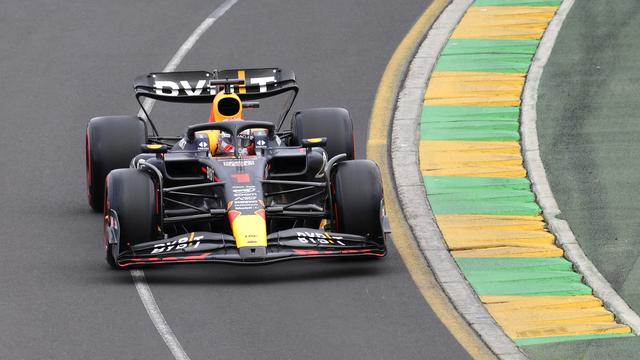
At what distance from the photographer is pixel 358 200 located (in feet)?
54.7

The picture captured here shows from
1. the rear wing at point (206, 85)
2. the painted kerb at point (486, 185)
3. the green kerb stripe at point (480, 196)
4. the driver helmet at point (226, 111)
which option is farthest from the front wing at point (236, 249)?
the rear wing at point (206, 85)

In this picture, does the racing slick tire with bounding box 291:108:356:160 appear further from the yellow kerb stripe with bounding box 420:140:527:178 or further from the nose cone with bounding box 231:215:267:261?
the nose cone with bounding box 231:215:267:261

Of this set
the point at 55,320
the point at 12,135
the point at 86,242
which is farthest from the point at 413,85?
the point at 55,320

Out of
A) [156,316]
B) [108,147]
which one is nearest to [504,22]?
[108,147]

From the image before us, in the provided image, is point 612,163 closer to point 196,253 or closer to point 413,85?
point 413,85

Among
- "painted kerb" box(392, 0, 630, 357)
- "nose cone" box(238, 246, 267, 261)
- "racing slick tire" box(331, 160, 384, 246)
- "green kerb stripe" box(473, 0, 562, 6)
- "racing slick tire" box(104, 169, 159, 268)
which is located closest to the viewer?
"painted kerb" box(392, 0, 630, 357)

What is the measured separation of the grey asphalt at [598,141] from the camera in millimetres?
16484

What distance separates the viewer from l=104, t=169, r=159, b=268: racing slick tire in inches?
641

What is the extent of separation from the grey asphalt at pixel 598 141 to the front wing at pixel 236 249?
245 cm

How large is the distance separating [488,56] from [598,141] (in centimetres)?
383

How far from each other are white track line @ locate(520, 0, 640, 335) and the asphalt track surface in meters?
1.67

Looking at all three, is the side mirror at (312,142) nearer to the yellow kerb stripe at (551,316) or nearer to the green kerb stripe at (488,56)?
the yellow kerb stripe at (551,316)

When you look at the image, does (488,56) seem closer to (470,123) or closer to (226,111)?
(470,123)

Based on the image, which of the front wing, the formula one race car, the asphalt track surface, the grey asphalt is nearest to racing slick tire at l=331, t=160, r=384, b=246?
the formula one race car
